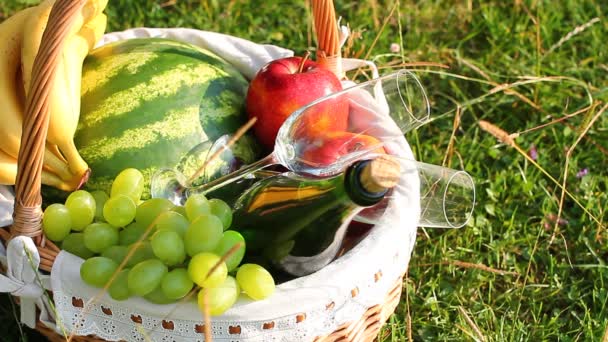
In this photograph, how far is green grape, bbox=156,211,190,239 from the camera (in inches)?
56.1

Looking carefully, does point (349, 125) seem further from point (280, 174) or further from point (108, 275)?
point (108, 275)

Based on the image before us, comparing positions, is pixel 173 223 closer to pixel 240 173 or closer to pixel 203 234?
pixel 203 234

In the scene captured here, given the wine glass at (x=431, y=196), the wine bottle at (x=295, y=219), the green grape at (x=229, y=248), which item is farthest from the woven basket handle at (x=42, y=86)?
the wine glass at (x=431, y=196)

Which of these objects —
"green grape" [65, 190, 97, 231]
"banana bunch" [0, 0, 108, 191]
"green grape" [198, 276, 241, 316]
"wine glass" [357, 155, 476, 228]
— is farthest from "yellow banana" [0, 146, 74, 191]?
"wine glass" [357, 155, 476, 228]

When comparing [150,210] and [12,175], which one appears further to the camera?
[12,175]

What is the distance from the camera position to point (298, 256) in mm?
1533

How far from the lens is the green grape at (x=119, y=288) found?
1384mm

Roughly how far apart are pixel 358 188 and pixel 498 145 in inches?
47.4

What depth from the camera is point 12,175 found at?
1.63 meters

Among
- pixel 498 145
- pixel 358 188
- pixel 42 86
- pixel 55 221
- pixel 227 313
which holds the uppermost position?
pixel 42 86

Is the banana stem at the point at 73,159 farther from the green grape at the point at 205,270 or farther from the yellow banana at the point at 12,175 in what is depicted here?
the green grape at the point at 205,270

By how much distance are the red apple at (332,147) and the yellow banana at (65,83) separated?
466mm

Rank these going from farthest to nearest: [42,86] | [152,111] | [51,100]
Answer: [152,111] < [51,100] < [42,86]

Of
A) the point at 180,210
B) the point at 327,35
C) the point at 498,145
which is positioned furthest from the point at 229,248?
the point at 498,145
